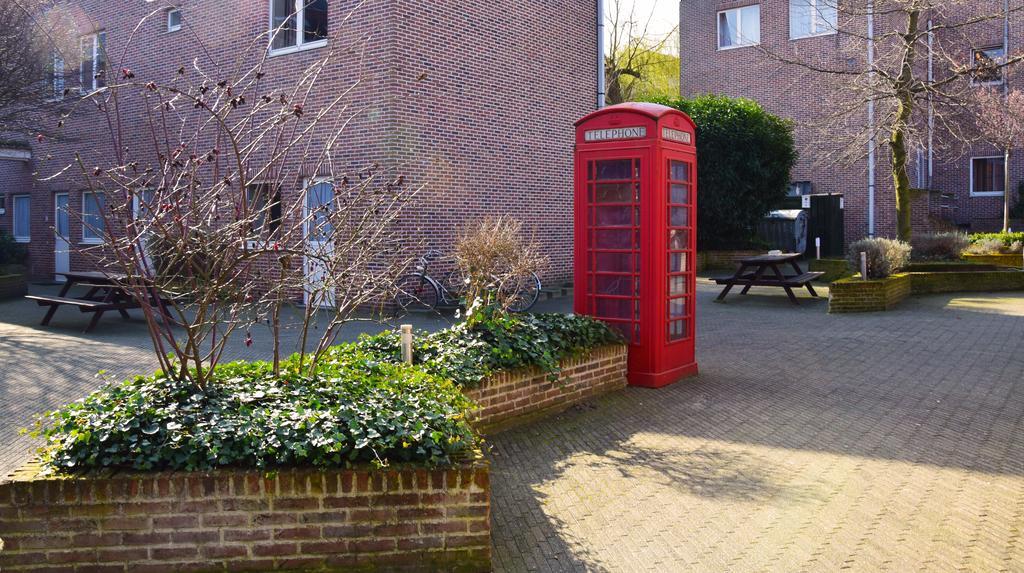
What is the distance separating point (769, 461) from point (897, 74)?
18966 mm

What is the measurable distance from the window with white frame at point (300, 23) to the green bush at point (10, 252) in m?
11.7

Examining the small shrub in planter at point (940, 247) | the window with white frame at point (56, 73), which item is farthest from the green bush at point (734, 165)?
the window with white frame at point (56, 73)

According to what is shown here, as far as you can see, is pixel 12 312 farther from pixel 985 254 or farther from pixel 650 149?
pixel 985 254

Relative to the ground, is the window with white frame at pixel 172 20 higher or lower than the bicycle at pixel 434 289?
higher

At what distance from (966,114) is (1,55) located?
88.5ft

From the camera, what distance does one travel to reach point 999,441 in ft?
22.2

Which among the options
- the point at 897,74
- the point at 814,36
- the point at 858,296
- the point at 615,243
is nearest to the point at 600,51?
the point at 897,74

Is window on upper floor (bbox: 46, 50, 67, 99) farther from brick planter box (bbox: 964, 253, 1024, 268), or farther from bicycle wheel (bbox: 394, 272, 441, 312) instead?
brick planter box (bbox: 964, 253, 1024, 268)

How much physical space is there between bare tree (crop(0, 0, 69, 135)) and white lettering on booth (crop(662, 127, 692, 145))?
11.1 m

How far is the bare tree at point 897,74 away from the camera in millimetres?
19188

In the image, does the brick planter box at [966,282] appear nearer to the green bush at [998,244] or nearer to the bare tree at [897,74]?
the bare tree at [897,74]

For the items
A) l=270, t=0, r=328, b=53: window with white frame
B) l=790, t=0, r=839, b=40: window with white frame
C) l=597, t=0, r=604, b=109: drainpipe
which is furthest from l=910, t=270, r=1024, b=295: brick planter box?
l=790, t=0, r=839, b=40: window with white frame

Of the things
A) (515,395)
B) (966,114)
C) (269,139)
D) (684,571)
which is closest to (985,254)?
(966,114)

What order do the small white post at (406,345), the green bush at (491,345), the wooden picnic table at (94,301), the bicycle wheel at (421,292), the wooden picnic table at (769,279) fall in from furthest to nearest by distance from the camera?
the wooden picnic table at (769,279) < the bicycle wheel at (421,292) < the wooden picnic table at (94,301) < the green bush at (491,345) < the small white post at (406,345)
